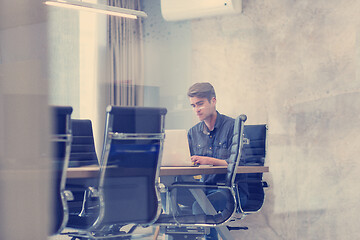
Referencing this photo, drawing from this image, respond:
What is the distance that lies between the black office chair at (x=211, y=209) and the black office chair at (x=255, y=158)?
→ 30.4 inches

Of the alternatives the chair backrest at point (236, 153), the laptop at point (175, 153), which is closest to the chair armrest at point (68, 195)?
the laptop at point (175, 153)

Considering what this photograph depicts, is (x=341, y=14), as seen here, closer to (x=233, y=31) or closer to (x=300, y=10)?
(x=300, y=10)

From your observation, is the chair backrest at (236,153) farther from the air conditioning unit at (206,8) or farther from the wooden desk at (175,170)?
the air conditioning unit at (206,8)

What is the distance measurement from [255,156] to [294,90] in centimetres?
99

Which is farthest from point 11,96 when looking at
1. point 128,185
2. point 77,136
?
point 77,136

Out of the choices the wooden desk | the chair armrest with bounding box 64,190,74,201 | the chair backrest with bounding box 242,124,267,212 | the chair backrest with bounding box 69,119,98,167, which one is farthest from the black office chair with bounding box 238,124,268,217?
the chair armrest with bounding box 64,190,74,201

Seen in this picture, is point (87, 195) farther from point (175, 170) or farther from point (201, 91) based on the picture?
point (201, 91)

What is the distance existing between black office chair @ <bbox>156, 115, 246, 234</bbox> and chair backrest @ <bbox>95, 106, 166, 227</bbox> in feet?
1.06

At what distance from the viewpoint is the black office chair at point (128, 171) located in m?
2.49

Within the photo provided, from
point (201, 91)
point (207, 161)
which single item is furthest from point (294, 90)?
point (207, 161)

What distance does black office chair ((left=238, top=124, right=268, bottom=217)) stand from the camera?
3973 mm

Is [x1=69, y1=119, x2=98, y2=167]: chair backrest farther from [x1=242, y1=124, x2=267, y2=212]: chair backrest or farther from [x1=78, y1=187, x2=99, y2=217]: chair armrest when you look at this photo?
[x1=242, y1=124, x2=267, y2=212]: chair backrest

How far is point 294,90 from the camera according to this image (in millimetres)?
4875

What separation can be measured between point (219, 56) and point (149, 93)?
6.48ft
